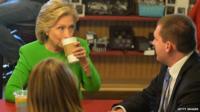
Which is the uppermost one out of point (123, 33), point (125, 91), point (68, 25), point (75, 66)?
point (68, 25)

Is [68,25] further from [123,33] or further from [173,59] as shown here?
[123,33]

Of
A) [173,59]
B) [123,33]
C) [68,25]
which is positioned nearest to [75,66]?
[68,25]

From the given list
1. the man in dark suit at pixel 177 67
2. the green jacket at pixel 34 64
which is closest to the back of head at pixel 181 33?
the man in dark suit at pixel 177 67

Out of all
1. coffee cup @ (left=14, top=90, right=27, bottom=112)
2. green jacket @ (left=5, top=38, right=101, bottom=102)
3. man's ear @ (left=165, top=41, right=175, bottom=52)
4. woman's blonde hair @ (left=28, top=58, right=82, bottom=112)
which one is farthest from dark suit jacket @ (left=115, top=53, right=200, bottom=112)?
woman's blonde hair @ (left=28, top=58, right=82, bottom=112)

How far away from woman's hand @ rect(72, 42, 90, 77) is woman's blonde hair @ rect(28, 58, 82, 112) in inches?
28.7

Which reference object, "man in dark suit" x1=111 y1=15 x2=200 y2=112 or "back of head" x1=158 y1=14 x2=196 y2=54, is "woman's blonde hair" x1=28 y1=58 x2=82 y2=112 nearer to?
"man in dark suit" x1=111 y1=15 x2=200 y2=112

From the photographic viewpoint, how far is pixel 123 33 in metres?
4.33

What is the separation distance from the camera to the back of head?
77.2 inches

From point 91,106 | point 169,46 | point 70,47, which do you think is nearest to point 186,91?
point 169,46

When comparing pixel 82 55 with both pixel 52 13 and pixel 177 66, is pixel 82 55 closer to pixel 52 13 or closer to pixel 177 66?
pixel 52 13

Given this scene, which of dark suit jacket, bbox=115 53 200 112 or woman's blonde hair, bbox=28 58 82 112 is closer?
woman's blonde hair, bbox=28 58 82 112

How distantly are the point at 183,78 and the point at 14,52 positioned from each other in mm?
2012

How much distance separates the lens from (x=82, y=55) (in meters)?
2.15

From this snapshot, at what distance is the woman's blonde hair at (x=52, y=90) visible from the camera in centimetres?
132
